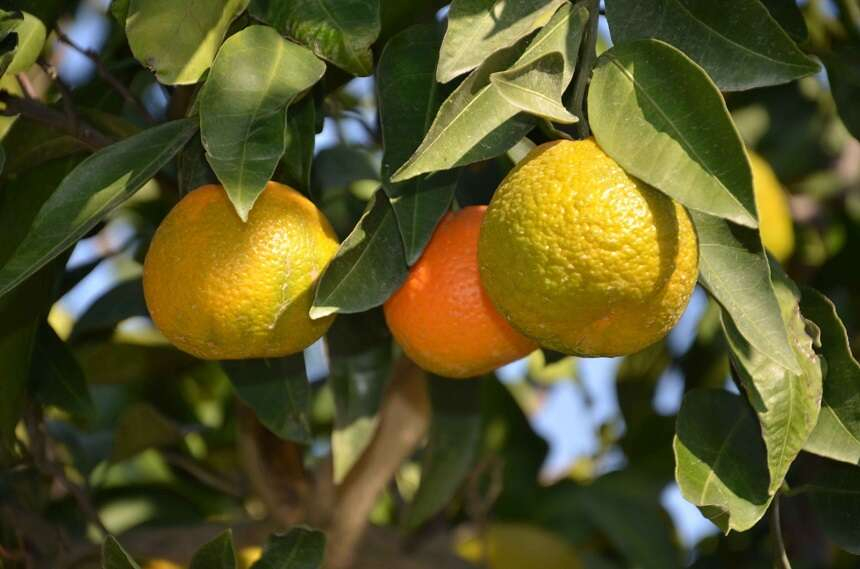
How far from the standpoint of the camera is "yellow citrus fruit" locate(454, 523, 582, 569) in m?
1.74

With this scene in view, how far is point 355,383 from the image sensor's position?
139 centimetres

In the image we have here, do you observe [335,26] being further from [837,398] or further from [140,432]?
[140,432]

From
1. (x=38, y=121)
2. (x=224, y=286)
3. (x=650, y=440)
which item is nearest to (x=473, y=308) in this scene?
(x=224, y=286)

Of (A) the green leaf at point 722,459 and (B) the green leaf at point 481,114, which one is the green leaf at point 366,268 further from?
(A) the green leaf at point 722,459

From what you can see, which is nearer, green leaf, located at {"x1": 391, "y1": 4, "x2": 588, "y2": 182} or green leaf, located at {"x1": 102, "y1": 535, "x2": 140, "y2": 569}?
green leaf, located at {"x1": 391, "y1": 4, "x2": 588, "y2": 182}

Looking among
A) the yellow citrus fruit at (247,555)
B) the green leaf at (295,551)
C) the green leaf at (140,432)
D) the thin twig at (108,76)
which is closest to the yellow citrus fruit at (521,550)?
the yellow citrus fruit at (247,555)

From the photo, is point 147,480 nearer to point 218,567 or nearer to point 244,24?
point 218,567

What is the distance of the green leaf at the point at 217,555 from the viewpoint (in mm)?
1049

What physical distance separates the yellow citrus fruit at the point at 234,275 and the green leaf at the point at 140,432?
0.58 metres

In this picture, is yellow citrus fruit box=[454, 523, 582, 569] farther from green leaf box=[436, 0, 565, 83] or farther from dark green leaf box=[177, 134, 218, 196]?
green leaf box=[436, 0, 565, 83]

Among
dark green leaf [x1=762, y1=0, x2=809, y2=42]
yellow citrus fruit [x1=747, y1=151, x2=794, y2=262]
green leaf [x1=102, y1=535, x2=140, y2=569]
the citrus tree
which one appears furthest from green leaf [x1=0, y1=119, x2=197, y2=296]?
yellow citrus fruit [x1=747, y1=151, x2=794, y2=262]

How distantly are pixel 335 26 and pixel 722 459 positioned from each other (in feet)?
1.61

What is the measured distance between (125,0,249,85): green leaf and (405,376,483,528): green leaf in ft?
2.16

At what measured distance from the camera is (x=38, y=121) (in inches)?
49.9
